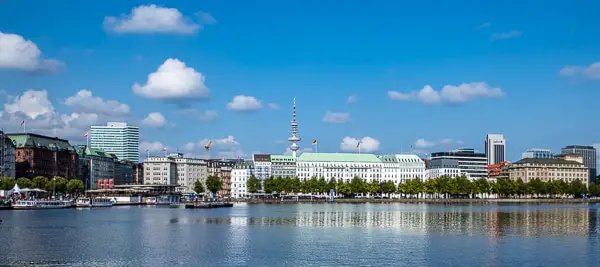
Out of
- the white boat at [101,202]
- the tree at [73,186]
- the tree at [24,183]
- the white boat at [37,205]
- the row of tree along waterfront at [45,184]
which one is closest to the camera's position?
the white boat at [37,205]

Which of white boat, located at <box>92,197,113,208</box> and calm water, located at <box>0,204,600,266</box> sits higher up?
calm water, located at <box>0,204,600,266</box>

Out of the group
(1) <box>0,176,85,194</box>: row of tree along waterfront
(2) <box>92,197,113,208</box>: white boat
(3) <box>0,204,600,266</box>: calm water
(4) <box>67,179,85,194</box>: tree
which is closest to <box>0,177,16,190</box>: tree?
(1) <box>0,176,85,194</box>: row of tree along waterfront

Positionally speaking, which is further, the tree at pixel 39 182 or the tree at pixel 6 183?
the tree at pixel 39 182

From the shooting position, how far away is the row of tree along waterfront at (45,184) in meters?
159

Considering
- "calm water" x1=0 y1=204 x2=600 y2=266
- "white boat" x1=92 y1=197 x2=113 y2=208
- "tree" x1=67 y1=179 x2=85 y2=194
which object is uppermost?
"tree" x1=67 y1=179 x2=85 y2=194

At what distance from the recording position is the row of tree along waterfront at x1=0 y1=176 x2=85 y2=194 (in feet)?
522

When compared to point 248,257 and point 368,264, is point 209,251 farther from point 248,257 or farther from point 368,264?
point 368,264

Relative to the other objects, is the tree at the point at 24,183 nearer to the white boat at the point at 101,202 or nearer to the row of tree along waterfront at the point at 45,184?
the row of tree along waterfront at the point at 45,184

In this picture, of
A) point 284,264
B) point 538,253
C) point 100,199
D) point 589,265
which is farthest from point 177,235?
point 100,199

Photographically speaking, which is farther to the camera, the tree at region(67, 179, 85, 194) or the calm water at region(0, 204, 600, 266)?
the tree at region(67, 179, 85, 194)

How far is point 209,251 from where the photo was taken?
58.5 meters

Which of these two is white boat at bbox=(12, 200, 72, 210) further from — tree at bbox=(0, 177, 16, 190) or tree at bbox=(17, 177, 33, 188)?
tree at bbox=(17, 177, 33, 188)

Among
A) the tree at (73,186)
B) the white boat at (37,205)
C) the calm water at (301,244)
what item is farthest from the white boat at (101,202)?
the calm water at (301,244)

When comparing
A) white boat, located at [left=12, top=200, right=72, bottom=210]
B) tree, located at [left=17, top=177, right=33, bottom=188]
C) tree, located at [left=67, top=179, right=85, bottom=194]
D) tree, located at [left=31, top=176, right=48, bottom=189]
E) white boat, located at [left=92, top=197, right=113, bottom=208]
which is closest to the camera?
white boat, located at [left=12, top=200, right=72, bottom=210]
